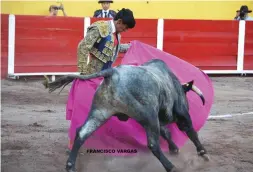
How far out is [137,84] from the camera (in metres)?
2.99

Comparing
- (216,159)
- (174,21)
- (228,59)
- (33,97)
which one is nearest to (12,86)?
(33,97)

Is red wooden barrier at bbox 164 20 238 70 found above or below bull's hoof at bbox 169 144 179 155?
above

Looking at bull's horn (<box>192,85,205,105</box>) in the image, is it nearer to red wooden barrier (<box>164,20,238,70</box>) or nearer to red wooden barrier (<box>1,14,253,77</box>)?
red wooden barrier (<box>1,14,253,77</box>)

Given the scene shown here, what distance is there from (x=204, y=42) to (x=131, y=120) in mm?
5157

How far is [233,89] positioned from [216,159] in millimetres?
3871

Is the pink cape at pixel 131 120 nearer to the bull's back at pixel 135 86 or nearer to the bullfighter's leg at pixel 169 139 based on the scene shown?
the bullfighter's leg at pixel 169 139

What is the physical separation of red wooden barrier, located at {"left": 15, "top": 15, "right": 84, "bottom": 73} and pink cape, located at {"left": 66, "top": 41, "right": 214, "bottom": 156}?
392 cm

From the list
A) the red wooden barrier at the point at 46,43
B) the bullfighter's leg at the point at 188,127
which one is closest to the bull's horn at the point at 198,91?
the bullfighter's leg at the point at 188,127

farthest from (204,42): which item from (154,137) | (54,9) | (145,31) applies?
(154,137)

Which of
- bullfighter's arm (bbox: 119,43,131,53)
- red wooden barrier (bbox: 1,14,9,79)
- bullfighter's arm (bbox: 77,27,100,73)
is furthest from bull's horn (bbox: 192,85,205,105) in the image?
red wooden barrier (bbox: 1,14,9,79)

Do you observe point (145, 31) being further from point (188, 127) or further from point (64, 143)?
point (188, 127)

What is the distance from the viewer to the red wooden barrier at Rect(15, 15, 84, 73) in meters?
7.67

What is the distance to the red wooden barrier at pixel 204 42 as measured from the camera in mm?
8438

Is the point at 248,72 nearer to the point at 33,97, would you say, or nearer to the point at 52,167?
the point at 33,97
